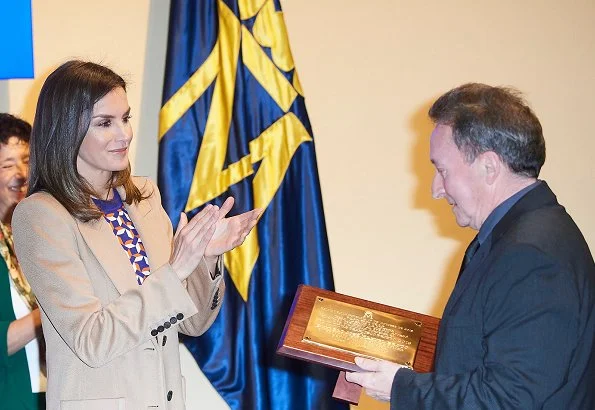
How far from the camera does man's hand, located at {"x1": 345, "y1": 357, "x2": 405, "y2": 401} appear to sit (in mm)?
2086

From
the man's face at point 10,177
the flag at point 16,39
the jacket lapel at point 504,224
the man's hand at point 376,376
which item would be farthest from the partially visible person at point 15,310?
the jacket lapel at point 504,224

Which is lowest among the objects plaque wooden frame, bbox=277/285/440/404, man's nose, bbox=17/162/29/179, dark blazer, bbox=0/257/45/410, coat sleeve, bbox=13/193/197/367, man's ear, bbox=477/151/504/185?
dark blazer, bbox=0/257/45/410

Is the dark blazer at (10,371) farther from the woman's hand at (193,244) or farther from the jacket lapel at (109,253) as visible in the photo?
the woman's hand at (193,244)

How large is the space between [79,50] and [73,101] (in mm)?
1668

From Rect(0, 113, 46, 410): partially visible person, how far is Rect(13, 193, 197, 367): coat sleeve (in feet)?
2.21

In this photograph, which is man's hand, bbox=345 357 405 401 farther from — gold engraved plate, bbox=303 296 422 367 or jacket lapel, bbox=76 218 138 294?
jacket lapel, bbox=76 218 138 294

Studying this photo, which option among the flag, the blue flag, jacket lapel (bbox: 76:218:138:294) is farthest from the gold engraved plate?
the flag

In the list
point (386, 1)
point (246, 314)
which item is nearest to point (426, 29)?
point (386, 1)

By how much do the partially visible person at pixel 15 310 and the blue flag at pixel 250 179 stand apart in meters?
0.72

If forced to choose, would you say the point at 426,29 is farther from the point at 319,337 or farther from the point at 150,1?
the point at 319,337

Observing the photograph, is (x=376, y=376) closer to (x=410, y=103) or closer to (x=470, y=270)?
(x=470, y=270)

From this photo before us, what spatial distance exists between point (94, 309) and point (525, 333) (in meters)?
1.02

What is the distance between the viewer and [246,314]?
3.75 metres

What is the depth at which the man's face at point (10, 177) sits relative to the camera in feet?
10.1
